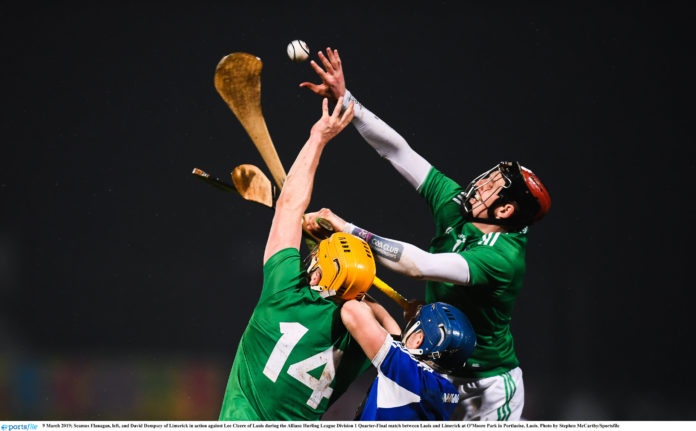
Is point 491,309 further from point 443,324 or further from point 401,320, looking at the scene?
point 401,320

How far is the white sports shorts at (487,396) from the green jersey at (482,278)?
33mm

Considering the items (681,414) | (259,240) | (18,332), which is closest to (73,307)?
(18,332)

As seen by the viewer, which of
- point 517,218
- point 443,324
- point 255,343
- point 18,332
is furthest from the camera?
point 18,332

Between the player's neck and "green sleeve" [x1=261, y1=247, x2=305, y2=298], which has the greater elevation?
the player's neck

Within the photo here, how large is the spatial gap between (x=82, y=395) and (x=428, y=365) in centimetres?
304

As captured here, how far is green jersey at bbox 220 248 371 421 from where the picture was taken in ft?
7.64

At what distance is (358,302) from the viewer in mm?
2271

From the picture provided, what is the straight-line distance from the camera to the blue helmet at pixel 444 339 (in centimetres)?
223

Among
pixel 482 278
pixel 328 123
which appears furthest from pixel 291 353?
pixel 328 123

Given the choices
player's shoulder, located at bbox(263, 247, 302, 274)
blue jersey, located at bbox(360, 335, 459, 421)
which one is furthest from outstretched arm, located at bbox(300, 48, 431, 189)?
blue jersey, located at bbox(360, 335, 459, 421)

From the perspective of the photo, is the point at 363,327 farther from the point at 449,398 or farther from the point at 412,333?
the point at 449,398

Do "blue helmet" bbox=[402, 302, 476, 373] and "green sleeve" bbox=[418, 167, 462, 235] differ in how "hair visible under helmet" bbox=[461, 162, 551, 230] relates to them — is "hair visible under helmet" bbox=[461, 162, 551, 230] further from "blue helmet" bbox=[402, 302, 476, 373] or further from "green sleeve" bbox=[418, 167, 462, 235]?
"blue helmet" bbox=[402, 302, 476, 373]

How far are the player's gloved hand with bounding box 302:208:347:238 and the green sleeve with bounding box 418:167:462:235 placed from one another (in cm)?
53

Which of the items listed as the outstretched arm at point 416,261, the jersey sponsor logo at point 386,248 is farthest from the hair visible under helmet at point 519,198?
the jersey sponsor logo at point 386,248
